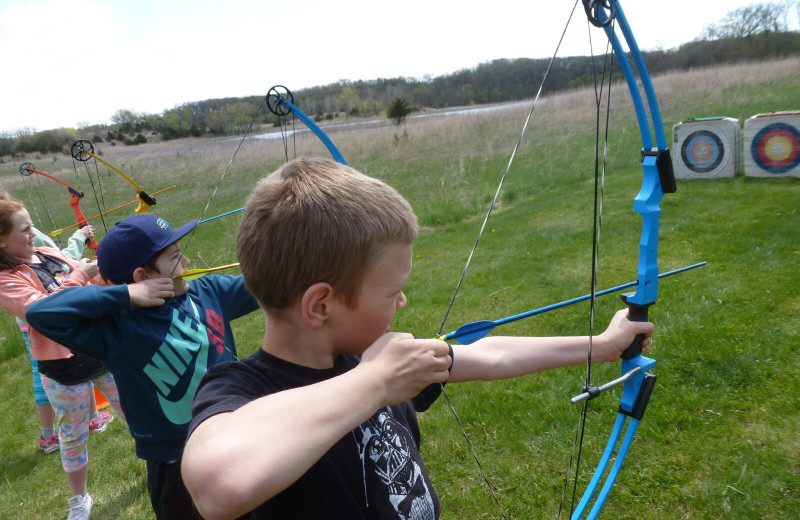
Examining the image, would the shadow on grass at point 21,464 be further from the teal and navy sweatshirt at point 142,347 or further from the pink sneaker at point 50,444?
the teal and navy sweatshirt at point 142,347

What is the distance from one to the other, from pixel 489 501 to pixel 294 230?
1.77 metres

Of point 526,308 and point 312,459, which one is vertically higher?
point 312,459

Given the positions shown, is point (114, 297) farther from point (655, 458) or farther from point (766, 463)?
point (766, 463)

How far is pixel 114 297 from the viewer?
148 cm

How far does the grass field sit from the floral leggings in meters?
0.37

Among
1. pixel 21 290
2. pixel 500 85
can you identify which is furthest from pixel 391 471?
pixel 500 85

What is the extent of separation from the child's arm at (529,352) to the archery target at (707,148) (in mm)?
5371

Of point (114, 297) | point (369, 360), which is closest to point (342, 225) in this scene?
point (369, 360)

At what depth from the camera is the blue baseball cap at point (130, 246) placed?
1.58m

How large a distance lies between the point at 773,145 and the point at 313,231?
600cm

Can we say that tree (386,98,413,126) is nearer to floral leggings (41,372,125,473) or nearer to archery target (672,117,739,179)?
archery target (672,117,739,179)

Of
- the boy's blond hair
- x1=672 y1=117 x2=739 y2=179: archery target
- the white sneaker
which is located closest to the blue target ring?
x1=672 y1=117 x2=739 y2=179: archery target

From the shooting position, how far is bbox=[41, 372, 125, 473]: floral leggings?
225 cm

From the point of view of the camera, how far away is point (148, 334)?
154 centimetres
